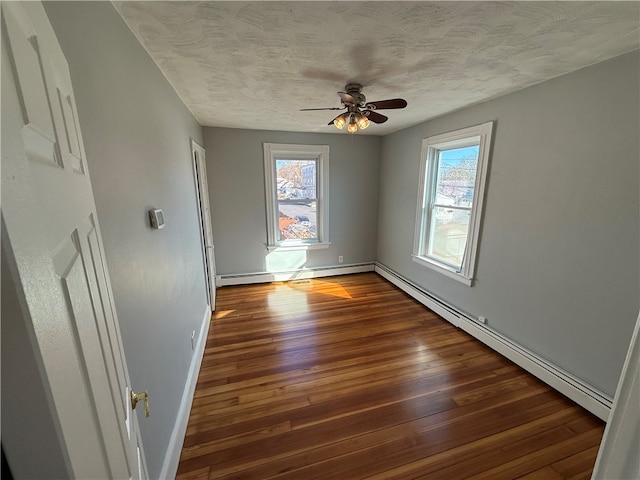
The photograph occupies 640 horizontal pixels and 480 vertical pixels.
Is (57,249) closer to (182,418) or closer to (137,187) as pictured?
(137,187)

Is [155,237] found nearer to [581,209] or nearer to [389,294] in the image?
[581,209]

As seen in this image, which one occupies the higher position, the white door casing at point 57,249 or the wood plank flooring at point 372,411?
the white door casing at point 57,249

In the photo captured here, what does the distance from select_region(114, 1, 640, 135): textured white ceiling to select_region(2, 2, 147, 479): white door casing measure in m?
0.90

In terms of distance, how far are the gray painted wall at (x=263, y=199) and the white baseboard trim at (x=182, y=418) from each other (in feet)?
5.26

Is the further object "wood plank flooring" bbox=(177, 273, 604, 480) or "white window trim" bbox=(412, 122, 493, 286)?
"white window trim" bbox=(412, 122, 493, 286)

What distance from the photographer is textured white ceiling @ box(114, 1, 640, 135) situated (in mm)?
→ 1107

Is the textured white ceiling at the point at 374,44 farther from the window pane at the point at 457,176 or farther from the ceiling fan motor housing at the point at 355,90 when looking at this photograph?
the window pane at the point at 457,176

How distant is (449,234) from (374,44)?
7.62ft

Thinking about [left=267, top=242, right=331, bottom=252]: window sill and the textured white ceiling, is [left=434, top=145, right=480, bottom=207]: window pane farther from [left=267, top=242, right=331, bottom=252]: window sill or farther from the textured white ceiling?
[left=267, top=242, right=331, bottom=252]: window sill

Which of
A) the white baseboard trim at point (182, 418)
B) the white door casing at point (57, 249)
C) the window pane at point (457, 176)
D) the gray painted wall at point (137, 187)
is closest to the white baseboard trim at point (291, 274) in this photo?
the white baseboard trim at point (182, 418)

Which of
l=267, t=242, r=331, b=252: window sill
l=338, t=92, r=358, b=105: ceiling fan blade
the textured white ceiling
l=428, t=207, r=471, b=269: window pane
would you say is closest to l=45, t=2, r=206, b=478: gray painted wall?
the textured white ceiling

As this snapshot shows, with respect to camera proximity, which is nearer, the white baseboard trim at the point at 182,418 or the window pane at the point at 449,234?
the white baseboard trim at the point at 182,418

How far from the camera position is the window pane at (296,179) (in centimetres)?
386

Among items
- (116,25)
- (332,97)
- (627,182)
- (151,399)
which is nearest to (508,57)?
(627,182)
